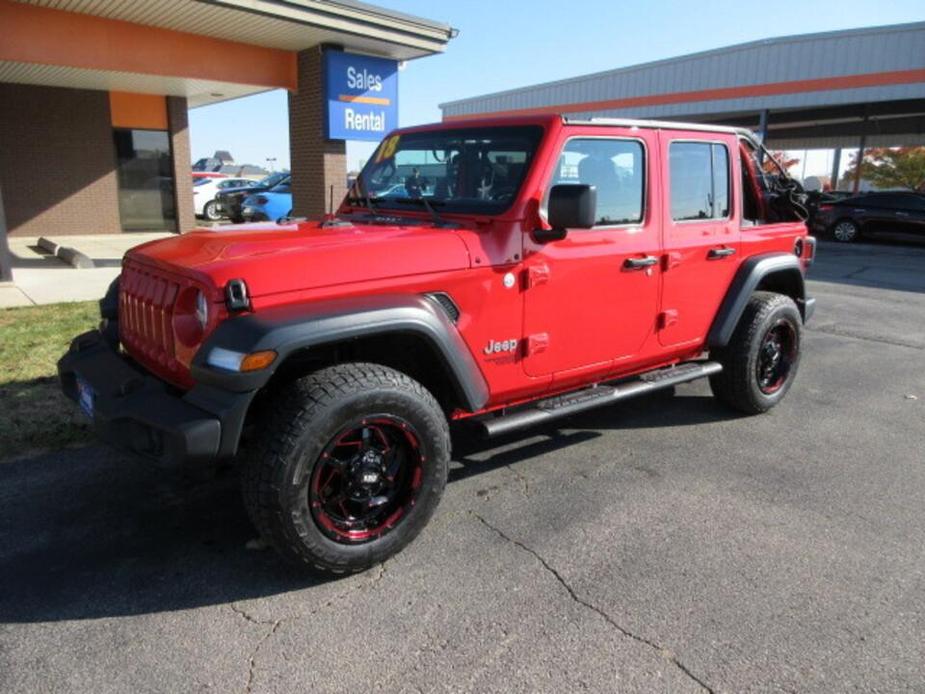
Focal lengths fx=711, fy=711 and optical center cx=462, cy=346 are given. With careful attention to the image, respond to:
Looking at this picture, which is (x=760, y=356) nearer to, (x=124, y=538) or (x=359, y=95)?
(x=124, y=538)

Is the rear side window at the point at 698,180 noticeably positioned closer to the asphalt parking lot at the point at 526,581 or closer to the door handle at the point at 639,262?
the door handle at the point at 639,262

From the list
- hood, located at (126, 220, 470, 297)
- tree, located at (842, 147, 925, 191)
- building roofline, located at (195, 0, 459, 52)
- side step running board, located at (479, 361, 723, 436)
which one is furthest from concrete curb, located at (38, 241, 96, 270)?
tree, located at (842, 147, 925, 191)

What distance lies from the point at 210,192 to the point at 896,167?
3658 centimetres

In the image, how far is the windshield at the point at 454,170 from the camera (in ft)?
11.8

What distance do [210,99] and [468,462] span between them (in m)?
14.5

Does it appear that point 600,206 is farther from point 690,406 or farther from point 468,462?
point 690,406

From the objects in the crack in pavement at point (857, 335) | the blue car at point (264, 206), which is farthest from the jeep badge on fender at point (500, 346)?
the blue car at point (264, 206)

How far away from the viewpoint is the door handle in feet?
12.7

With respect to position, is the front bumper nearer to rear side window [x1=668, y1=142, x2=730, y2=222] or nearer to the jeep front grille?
the jeep front grille

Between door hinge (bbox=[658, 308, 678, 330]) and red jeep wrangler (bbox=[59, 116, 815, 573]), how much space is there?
1 centimetres

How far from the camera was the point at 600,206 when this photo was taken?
3834 millimetres

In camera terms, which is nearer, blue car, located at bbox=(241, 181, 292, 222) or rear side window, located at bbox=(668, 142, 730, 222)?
rear side window, located at bbox=(668, 142, 730, 222)

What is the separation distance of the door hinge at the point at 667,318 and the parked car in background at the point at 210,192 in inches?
706

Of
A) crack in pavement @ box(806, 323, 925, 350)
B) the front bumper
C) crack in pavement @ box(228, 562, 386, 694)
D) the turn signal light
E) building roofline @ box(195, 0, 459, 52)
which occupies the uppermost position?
building roofline @ box(195, 0, 459, 52)
